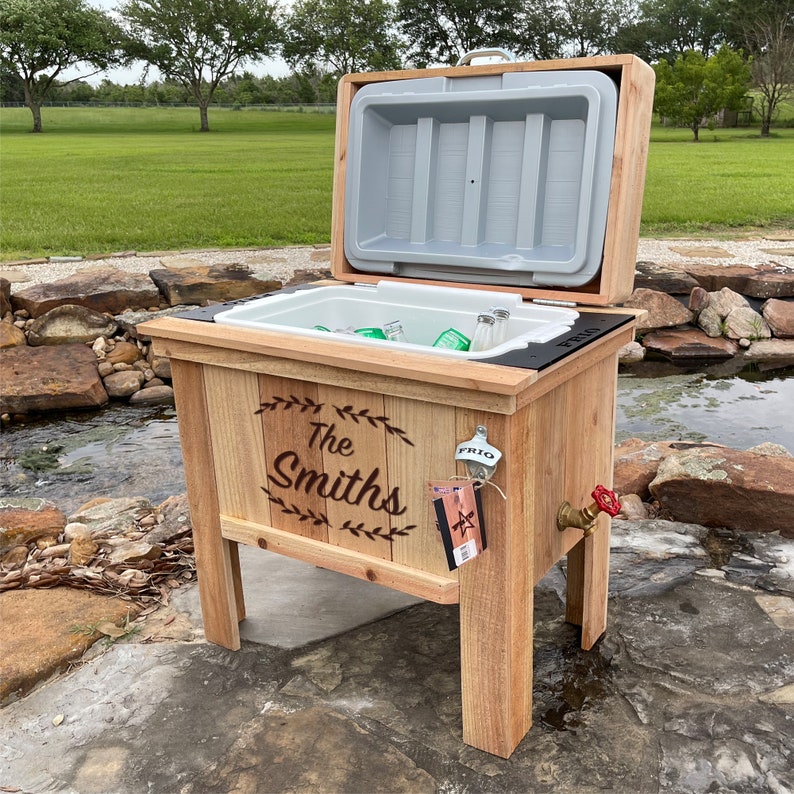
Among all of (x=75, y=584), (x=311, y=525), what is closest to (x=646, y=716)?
(x=311, y=525)

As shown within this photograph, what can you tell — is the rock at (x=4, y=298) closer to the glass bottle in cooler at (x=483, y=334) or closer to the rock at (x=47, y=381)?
the rock at (x=47, y=381)

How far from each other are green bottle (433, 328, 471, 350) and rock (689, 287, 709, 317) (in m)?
4.74

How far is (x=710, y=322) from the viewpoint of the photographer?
593 cm

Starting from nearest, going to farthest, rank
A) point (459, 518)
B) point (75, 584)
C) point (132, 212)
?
point (459, 518)
point (75, 584)
point (132, 212)

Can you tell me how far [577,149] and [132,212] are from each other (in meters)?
8.30

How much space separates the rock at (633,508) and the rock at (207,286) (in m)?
3.48

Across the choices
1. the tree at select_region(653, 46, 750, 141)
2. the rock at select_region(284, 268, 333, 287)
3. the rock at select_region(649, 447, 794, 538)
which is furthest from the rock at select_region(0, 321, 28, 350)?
the tree at select_region(653, 46, 750, 141)

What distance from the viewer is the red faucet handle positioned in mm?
1697

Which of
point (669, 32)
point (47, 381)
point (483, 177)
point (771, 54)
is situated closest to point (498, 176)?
point (483, 177)

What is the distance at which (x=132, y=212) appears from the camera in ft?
30.5

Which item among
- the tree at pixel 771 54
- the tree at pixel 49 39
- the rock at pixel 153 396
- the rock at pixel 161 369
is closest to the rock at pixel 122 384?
the rock at pixel 153 396

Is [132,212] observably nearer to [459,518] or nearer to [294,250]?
[294,250]

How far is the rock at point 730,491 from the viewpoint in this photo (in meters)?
2.52

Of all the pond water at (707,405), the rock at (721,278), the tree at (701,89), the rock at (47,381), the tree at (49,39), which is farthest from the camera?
the tree at (49,39)
